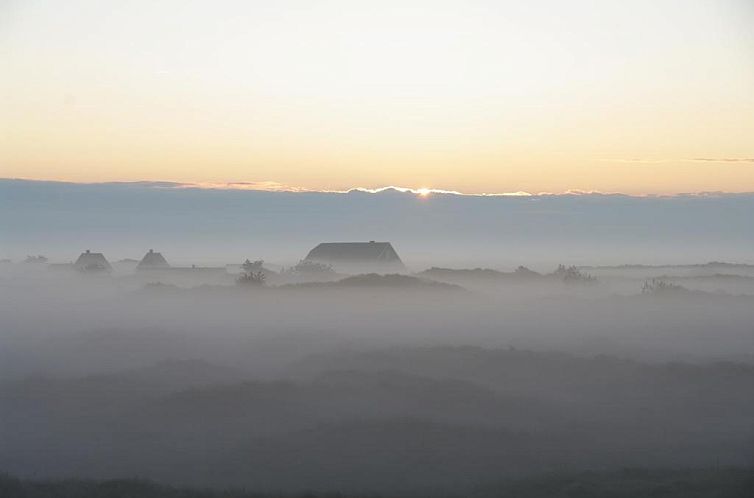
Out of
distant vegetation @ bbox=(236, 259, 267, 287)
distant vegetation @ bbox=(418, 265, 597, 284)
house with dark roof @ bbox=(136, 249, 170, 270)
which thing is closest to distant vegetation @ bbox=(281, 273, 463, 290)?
distant vegetation @ bbox=(236, 259, 267, 287)

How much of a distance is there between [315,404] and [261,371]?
32.8 ft

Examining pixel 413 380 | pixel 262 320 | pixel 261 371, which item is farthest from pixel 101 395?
pixel 262 320

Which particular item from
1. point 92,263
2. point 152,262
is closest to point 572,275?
point 152,262

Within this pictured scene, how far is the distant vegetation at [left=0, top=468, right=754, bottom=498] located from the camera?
20.7 meters

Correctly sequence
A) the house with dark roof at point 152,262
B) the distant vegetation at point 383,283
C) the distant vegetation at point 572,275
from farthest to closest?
the house with dark roof at point 152,262 → the distant vegetation at point 572,275 → the distant vegetation at point 383,283

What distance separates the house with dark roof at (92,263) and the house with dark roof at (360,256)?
70.4 feet

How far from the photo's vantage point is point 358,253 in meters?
79.1

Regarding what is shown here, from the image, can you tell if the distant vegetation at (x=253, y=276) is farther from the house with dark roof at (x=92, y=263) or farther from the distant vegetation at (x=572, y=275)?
the distant vegetation at (x=572, y=275)

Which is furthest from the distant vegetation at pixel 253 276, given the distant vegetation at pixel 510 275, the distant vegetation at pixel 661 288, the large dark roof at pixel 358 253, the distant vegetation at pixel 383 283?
the distant vegetation at pixel 661 288

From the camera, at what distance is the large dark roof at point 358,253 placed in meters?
78.1

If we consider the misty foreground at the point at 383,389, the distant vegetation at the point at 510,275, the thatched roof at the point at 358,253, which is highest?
the thatched roof at the point at 358,253

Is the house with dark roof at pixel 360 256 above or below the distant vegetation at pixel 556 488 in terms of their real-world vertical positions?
above

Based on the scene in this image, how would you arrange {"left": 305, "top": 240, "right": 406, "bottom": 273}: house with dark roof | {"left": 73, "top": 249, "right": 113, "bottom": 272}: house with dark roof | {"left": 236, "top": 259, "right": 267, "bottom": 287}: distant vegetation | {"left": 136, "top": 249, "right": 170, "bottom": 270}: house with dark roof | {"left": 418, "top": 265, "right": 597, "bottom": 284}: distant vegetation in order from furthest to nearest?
{"left": 136, "top": 249, "right": 170, "bottom": 270}: house with dark roof
{"left": 73, "top": 249, "right": 113, "bottom": 272}: house with dark roof
{"left": 305, "top": 240, "right": 406, "bottom": 273}: house with dark roof
{"left": 418, "top": 265, "right": 597, "bottom": 284}: distant vegetation
{"left": 236, "top": 259, "right": 267, "bottom": 287}: distant vegetation

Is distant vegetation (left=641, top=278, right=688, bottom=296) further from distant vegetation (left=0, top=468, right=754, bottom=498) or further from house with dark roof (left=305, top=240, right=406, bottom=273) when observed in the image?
distant vegetation (left=0, top=468, right=754, bottom=498)
